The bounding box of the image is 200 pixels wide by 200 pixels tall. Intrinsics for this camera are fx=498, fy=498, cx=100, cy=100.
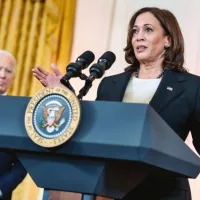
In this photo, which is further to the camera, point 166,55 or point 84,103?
point 166,55

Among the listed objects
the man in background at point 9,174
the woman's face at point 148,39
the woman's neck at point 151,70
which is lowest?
the man in background at point 9,174

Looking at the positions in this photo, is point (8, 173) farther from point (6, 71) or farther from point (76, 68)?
point (76, 68)

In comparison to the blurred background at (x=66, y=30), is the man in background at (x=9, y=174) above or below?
below

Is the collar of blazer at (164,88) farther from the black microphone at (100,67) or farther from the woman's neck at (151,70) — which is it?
the black microphone at (100,67)

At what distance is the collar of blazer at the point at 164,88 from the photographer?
62.0 inches

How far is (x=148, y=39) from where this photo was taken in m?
1.73

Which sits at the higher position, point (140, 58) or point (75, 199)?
point (140, 58)

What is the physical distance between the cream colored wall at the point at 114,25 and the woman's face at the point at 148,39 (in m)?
1.87

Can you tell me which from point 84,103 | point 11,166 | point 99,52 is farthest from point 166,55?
point 99,52

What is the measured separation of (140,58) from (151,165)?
2.24ft

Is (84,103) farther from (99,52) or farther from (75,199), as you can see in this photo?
(99,52)

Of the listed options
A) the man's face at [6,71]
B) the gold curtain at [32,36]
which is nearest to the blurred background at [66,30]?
the gold curtain at [32,36]

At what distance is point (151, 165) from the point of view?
111 cm

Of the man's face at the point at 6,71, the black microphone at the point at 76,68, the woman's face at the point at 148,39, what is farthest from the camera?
the man's face at the point at 6,71
